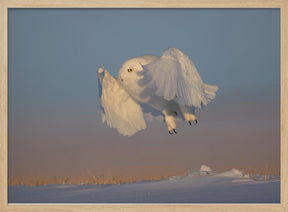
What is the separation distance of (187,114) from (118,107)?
1.58 feet

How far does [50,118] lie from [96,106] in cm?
34

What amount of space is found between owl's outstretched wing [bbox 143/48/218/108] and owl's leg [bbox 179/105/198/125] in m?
0.14

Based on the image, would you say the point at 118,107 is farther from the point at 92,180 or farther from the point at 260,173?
the point at 260,173

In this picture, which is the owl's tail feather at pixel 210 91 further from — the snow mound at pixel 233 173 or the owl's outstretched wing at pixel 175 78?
the snow mound at pixel 233 173

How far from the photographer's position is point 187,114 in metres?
3.44

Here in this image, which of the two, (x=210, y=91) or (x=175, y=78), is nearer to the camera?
(x=175, y=78)

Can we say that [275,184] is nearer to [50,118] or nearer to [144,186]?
[144,186]

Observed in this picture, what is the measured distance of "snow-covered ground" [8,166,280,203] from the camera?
345 cm

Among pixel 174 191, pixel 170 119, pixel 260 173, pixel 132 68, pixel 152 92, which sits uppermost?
pixel 132 68

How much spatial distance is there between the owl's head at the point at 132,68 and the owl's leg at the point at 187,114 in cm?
38

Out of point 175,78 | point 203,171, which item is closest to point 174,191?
point 203,171

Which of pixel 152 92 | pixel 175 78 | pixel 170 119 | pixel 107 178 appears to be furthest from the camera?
pixel 107 178
